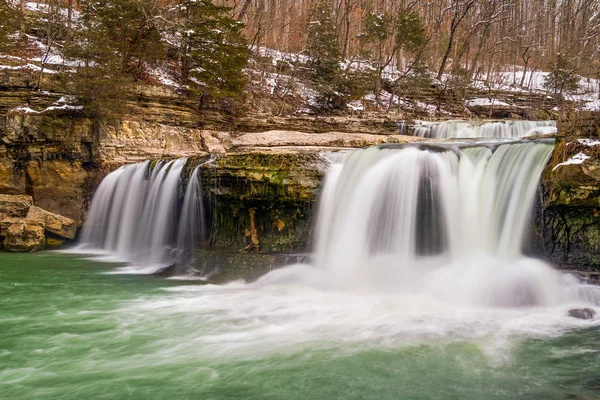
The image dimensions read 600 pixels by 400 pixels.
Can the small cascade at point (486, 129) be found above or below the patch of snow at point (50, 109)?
above

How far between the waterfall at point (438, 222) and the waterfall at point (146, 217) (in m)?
3.29

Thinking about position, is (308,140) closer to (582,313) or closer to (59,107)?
(59,107)

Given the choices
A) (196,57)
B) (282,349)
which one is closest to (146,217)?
(282,349)

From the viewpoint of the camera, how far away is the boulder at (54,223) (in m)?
11.9

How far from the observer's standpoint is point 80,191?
44.9 feet

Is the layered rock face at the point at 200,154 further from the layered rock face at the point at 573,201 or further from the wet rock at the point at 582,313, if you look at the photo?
the wet rock at the point at 582,313

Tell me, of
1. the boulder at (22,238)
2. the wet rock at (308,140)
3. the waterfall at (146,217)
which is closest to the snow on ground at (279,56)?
the wet rock at (308,140)

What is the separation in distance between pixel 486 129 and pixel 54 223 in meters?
14.3

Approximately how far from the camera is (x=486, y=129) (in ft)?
49.2

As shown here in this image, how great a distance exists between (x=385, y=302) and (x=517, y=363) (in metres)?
2.40

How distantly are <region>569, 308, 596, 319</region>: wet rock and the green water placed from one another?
18 centimetres

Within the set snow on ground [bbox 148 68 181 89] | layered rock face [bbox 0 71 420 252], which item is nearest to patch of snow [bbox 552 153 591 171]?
layered rock face [bbox 0 71 420 252]

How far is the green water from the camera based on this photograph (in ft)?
11.9

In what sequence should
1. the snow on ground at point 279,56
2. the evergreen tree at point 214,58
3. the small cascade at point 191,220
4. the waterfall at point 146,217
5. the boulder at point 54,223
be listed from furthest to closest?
1. the snow on ground at point 279,56
2. the evergreen tree at point 214,58
3. the boulder at point 54,223
4. the waterfall at point 146,217
5. the small cascade at point 191,220
